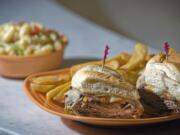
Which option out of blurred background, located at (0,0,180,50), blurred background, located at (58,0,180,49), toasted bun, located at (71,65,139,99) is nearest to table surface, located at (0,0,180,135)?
blurred background, located at (0,0,180,50)

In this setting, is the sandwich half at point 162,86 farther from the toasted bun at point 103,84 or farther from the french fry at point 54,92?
the french fry at point 54,92

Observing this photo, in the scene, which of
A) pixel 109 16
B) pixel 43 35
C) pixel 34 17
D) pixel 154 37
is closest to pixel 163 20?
pixel 154 37

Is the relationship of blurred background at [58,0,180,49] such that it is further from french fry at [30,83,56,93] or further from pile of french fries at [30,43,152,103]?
french fry at [30,83,56,93]

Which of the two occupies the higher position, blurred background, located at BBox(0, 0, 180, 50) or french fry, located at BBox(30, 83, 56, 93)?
blurred background, located at BBox(0, 0, 180, 50)

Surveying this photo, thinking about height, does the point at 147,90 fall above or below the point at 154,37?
below

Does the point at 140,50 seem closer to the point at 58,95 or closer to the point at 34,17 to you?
the point at 58,95

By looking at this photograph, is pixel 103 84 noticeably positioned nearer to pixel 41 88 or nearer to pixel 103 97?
pixel 103 97
